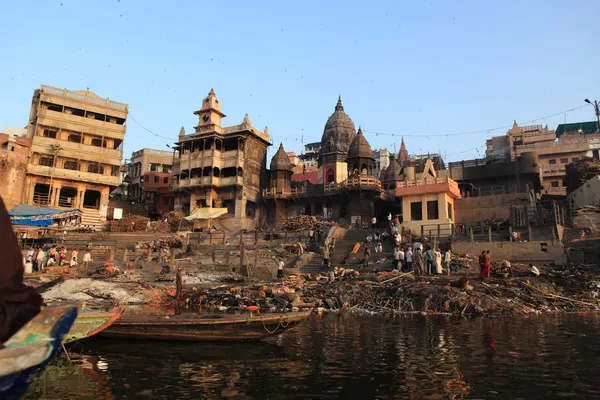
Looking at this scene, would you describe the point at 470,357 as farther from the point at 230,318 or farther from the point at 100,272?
the point at 100,272

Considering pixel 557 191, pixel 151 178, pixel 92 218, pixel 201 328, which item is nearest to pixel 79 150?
pixel 92 218

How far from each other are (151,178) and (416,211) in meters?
39.2

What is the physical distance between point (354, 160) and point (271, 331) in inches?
1417

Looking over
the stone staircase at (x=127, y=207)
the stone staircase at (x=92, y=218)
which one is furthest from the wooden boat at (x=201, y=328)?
the stone staircase at (x=127, y=207)

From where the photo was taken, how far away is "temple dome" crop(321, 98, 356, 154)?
57.5 meters

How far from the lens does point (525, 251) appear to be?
23859mm

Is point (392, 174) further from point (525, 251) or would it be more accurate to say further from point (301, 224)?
point (525, 251)

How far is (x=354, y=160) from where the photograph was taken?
4528 cm

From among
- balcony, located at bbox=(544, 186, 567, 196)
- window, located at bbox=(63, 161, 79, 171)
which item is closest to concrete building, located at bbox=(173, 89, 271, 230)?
window, located at bbox=(63, 161, 79, 171)

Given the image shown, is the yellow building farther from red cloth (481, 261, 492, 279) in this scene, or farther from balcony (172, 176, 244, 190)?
balcony (172, 176, 244, 190)

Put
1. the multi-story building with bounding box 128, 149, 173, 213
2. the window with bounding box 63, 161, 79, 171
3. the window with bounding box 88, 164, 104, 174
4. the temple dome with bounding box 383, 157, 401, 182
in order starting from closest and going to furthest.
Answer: the window with bounding box 63, 161, 79, 171 < the window with bounding box 88, 164, 104, 174 < the temple dome with bounding box 383, 157, 401, 182 < the multi-story building with bounding box 128, 149, 173, 213

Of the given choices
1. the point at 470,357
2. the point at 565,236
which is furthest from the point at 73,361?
the point at 565,236

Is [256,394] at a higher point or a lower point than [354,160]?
lower

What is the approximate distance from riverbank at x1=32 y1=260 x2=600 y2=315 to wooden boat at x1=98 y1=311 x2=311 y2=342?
6317mm
